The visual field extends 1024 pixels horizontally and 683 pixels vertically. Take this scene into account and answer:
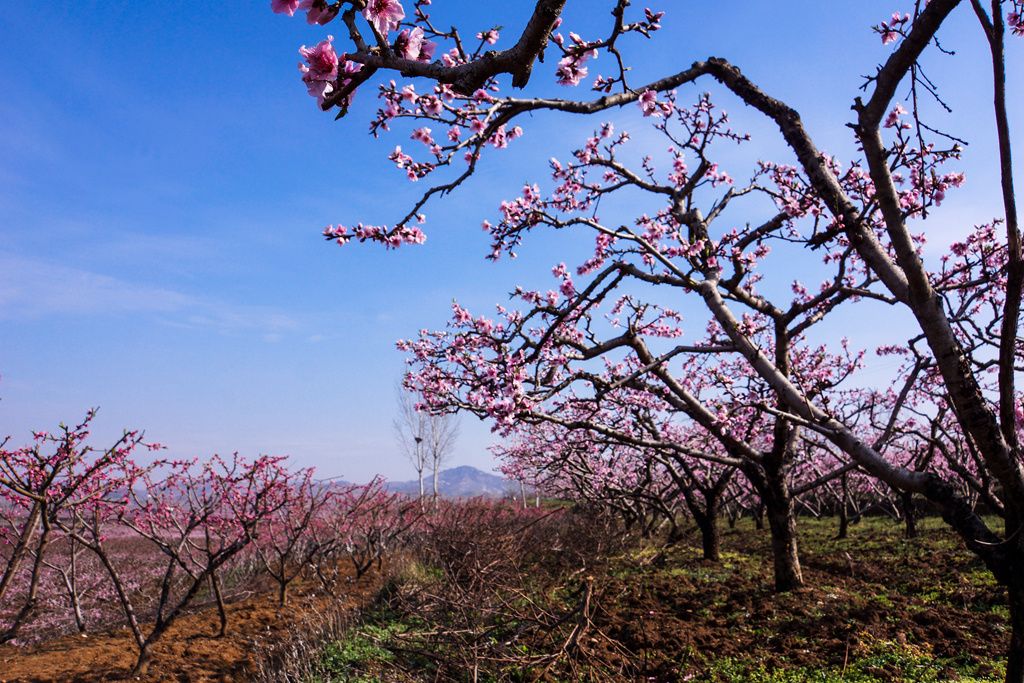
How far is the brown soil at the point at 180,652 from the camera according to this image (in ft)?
23.2

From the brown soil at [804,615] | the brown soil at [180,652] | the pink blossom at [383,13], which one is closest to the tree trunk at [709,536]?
the brown soil at [804,615]

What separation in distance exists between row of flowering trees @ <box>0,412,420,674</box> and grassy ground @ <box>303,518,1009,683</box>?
239cm

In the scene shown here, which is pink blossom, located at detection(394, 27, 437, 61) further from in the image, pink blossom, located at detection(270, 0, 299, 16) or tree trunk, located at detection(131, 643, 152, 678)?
tree trunk, located at detection(131, 643, 152, 678)

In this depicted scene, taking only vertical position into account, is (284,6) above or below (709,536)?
above

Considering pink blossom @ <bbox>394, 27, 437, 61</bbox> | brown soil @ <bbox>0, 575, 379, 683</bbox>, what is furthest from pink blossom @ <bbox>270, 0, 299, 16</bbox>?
brown soil @ <bbox>0, 575, 379, 683</bbox>

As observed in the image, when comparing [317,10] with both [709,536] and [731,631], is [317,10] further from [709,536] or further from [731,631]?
[709,536]

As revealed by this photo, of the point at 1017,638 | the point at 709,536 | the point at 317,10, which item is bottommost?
the point at 709,536

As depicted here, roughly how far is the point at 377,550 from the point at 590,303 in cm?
1069

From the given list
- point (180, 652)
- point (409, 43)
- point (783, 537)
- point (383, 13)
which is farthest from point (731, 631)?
point (180, 652)

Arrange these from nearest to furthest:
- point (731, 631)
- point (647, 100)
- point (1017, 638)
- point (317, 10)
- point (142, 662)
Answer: point (317, 10), point (1017, 638), point (647, 100), point (731, 631), point (142, 662)

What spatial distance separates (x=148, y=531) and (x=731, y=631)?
8.20 meters

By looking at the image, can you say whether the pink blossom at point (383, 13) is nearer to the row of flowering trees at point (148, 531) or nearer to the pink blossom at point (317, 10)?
the pink blossom at point (317, 10)

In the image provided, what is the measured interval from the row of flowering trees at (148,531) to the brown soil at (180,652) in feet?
0.80

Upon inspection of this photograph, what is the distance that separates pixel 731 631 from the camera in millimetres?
6637
